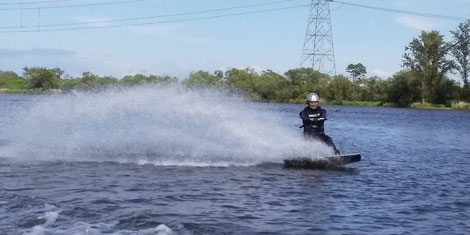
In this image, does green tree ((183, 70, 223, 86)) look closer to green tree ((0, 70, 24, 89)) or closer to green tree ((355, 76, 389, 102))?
A: green tree ((355, 76, 389, 102))

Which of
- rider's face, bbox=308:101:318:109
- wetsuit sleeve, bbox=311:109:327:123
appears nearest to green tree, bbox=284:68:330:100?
wetsuit sleeve, bbox=311:109:327:123

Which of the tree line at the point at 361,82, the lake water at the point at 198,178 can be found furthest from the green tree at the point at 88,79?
the lake water at the point at 198,178

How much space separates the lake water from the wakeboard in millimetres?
289

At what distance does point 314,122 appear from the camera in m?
21.2

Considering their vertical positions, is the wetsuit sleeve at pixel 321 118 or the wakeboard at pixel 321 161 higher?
the wetsuit sleeve at pixel 321 118

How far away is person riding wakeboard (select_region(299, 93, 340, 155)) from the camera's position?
826 inches

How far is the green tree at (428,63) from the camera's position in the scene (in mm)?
120188

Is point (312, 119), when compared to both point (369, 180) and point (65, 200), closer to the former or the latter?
point (369, 180)

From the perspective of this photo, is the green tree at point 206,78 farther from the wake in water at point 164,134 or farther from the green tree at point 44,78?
the wake in water at point 164,134

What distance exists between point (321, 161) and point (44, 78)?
456 ft

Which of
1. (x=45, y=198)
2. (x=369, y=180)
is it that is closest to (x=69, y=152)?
(x=45, y=198)

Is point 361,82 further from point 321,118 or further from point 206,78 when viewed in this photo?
point 321,118

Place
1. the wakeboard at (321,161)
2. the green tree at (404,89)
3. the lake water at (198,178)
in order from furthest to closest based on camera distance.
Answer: the green tree at (404,89) → the wakeboard at (321,161) → the lake water at (198,178)

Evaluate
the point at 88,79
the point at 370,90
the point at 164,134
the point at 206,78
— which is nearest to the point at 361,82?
the point at 370,90
